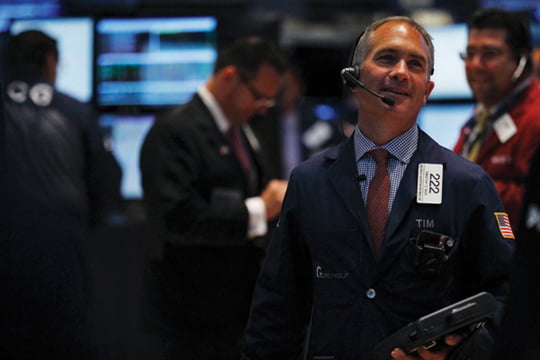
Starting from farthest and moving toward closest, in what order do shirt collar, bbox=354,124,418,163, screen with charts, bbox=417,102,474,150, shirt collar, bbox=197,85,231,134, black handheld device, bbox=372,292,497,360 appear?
screen with charts, bbox=417,102,474,150 → shirt collar, bbox=197,85,231,134 → shirt collar, bbox=354,124,418,163 → black handheld device, bbox=372,292,497,360

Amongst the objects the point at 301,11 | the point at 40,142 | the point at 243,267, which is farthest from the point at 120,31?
the point at 301,11

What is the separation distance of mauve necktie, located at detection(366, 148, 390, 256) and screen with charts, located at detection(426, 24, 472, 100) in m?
2.88

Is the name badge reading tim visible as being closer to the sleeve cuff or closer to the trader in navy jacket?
the trader in navy jacket

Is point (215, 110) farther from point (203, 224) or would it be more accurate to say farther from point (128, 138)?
point (128, 138)

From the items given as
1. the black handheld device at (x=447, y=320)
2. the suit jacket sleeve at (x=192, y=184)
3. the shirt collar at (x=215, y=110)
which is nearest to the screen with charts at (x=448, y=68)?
the shirt collar at (x=215, y=110)

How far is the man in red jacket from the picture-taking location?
9.57 ft

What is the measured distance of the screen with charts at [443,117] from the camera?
488 centimetres

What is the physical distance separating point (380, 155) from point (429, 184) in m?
0.14

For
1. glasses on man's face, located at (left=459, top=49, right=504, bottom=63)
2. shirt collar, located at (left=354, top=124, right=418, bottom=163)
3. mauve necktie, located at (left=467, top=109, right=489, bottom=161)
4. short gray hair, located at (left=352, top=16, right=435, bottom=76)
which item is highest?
short gray hair, located at (left=352, top=16, right=435, bottom=76)

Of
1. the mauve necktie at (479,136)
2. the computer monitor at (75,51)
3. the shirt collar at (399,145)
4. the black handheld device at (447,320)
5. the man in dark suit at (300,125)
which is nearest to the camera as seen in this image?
the black handheld device at (447,320)

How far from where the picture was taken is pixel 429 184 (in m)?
2.02

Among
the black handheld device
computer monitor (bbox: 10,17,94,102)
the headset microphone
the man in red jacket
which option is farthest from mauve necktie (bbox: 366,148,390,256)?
computer monitor (bbox: 10,17,94,102)

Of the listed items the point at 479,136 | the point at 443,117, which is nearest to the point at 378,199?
the point at 479,136

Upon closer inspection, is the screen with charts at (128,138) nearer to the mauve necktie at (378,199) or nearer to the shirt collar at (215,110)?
the shirt collar at (215,110)
